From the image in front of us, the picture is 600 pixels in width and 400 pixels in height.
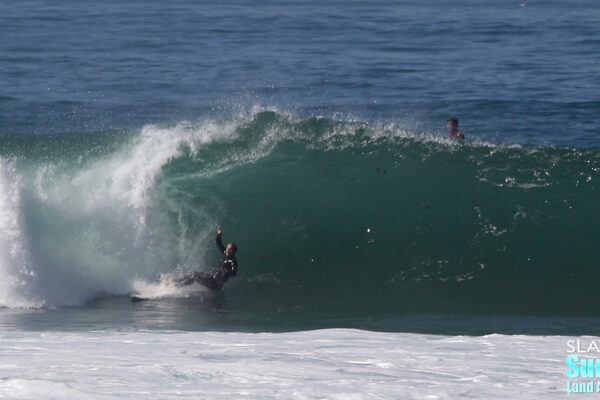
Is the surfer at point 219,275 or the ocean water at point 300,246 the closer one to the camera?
the ocean water at point 300,246

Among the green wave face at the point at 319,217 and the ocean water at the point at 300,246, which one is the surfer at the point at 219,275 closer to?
the ocean water at the point at 300,246

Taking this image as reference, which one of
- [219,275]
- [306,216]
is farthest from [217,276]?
[306,216]

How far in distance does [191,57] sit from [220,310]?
61.5 ft

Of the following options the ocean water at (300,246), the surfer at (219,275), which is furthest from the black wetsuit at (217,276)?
the ocean water at (300,246)

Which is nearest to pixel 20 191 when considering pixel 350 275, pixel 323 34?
pixel 350 275

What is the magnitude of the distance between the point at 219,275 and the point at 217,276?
0.10 ft

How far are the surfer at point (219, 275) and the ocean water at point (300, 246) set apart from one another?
17 cm

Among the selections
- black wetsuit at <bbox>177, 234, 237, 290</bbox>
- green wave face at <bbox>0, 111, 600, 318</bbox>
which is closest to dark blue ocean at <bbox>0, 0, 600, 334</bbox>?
green wave face at <bbox>0, 111, 600, 318</bbox>

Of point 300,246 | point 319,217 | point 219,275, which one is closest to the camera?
point 219,275

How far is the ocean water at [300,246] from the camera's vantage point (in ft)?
32.2

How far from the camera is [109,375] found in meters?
9.20

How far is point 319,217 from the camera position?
15.9 meters

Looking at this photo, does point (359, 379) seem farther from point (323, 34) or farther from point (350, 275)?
point (323, 34)

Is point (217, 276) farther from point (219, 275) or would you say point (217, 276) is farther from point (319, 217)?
point (319, 217)
